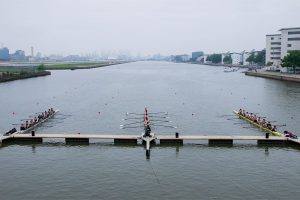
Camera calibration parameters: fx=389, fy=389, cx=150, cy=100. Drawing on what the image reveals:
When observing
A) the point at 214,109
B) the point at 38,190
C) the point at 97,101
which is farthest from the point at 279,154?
the point at 97,101

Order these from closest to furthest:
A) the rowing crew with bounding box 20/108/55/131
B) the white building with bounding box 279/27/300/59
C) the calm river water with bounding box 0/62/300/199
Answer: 1. the calm river water with bounding box 0/62/300/199
2. the rowing crew with bounding box 20/108/55/131
3. the white building with bounding box 279/27/300/59

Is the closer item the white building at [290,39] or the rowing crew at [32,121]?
the rowing crew at [32,121]

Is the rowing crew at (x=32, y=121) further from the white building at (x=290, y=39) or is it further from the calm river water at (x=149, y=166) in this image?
the white building at (x=290, y=39)

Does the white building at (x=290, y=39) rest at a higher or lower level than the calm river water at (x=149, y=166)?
higher

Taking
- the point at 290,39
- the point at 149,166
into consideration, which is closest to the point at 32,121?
the point at 149,166

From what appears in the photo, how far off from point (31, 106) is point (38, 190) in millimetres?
37376

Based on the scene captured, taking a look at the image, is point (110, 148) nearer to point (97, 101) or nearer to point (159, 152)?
point (159, 152)

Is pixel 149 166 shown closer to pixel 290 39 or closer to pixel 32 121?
pixel 32 121

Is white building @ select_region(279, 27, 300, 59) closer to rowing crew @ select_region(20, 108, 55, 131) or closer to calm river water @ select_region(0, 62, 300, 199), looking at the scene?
calm river water @ select_region(0, 62, 300, 199)

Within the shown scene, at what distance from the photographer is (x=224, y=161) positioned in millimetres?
29891

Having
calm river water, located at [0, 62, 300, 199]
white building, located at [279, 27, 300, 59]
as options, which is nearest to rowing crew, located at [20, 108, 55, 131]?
calm river water, located at [0, 62, 300, 199]

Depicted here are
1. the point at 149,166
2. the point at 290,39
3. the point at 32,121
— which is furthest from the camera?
the point at 290,39

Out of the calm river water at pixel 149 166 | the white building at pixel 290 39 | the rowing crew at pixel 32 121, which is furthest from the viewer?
the white building at pixel 290 39

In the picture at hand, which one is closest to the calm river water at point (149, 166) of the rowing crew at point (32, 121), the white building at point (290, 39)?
the rowing crew at point (32, 121)
